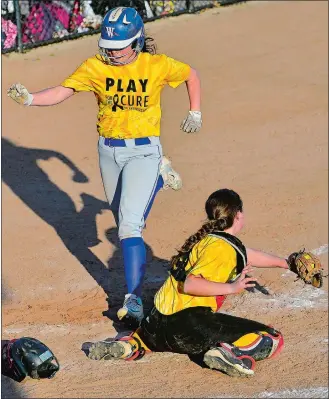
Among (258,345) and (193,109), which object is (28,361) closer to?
(258,345)

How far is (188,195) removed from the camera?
930 cm

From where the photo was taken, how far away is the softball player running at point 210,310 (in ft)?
19.4

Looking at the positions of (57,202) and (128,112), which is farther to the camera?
(57,202)

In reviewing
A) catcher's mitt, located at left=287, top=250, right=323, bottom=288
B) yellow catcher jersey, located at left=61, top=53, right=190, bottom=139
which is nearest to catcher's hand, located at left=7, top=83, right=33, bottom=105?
yellow catcher jersey, located at left=61, top=53, right=190, bottom=139

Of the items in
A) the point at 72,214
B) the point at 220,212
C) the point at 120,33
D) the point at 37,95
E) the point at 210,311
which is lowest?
the point at 72,214

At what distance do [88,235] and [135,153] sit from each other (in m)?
1.70

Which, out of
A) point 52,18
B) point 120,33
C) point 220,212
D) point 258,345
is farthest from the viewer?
point 52,18

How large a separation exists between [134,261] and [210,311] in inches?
29.6

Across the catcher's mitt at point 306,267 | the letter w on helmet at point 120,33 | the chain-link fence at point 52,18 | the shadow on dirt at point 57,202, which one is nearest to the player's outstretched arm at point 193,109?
the letter w on helmet at point 120,33

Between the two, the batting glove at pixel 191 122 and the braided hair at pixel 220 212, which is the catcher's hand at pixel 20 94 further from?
the braided hair at pixel 220 212

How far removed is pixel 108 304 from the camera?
7.12 metres

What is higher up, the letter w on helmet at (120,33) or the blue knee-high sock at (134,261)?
the letter w on helmet at (120,33)

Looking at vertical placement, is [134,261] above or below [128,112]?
below

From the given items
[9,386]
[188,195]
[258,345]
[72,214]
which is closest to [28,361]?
[9,386]
